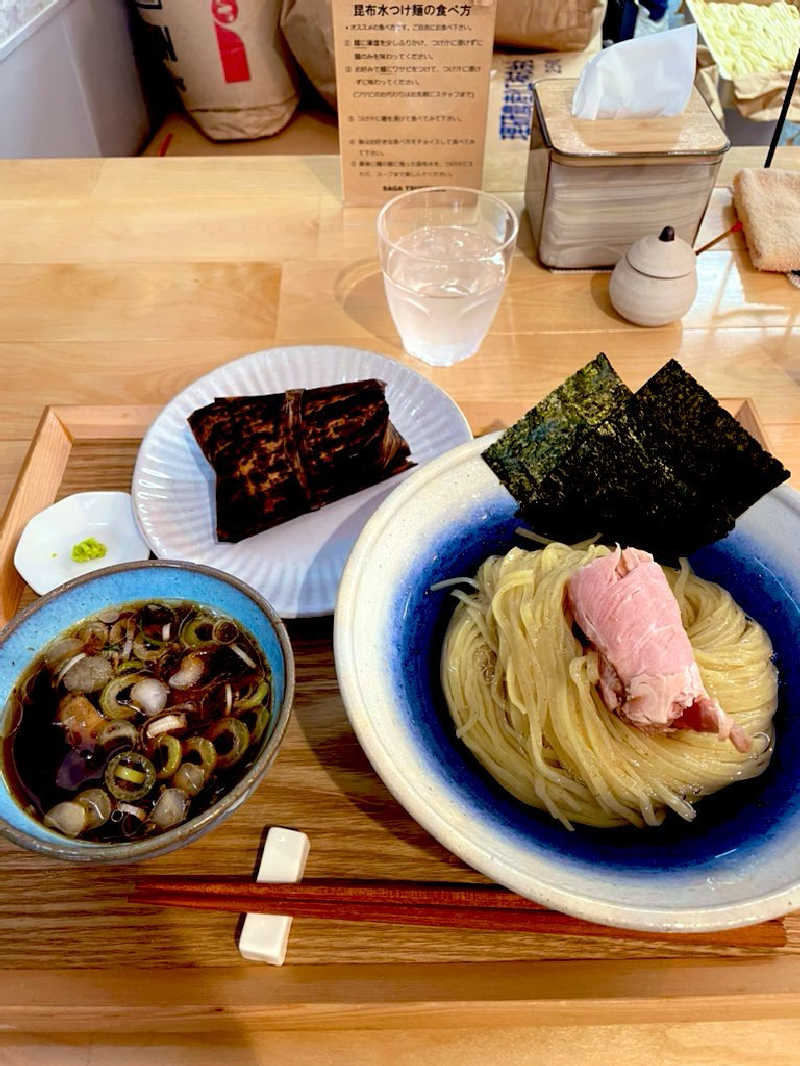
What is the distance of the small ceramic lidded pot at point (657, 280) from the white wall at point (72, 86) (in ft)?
10.3

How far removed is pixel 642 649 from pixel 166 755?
728mm

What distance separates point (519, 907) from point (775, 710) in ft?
1.61

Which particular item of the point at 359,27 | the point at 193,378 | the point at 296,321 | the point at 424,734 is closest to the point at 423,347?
the point at 296,321

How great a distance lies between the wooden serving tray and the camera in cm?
107

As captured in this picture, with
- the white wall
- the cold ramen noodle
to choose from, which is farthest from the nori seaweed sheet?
the white wall

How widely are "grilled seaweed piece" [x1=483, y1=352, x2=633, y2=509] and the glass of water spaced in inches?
23.6

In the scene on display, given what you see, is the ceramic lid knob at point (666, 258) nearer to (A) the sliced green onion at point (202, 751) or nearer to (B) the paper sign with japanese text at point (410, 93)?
(B) the paper sign with japanese text at point (410, 93)

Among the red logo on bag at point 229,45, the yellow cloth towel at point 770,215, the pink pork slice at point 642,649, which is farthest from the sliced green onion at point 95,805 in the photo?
the red logo on bag at point 229,45

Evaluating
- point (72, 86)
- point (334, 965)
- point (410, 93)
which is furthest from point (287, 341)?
point (72, 86)

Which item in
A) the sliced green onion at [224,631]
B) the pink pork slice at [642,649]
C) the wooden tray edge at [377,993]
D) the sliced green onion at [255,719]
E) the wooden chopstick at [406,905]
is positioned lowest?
the wooden tray edge at [377,993]

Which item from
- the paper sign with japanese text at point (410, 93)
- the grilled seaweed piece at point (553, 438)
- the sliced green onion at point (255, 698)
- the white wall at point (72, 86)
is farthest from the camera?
the white wall at point (72, 86)

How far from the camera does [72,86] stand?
397cm

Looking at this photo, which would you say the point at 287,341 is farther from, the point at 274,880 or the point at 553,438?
the point at 274,880

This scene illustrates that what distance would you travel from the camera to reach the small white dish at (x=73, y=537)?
1491 mm
